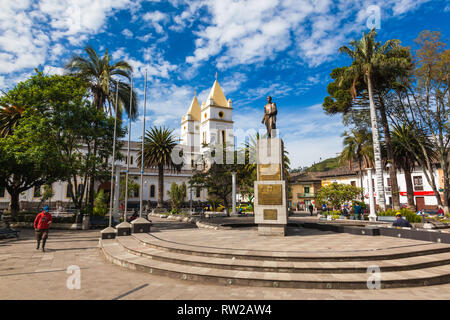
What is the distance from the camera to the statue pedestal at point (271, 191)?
10797mm

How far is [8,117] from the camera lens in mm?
21812

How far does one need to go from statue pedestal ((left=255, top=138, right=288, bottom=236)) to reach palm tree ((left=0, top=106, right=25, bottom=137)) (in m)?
21.2

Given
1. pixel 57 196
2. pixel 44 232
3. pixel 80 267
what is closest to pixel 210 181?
pixel 44 232

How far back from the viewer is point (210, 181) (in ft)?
84.9

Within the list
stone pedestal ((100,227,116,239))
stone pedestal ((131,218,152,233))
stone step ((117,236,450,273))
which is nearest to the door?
stone step ((117,236,450,273))

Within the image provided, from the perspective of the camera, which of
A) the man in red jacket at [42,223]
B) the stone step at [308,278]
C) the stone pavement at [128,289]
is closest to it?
the stone pavement at [128,289]

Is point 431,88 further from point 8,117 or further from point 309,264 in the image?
point 8,117

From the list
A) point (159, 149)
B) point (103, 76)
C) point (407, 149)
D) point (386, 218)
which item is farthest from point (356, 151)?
point (103, 76)

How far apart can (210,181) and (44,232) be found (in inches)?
656

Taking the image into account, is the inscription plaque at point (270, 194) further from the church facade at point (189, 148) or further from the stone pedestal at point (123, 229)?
the church facade at point (189, 148)

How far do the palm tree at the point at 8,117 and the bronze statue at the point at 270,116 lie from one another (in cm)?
2061

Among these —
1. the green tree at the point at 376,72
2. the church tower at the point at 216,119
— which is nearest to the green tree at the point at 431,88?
the green tree at the point at 376,72

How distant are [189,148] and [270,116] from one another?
51187 millimetres

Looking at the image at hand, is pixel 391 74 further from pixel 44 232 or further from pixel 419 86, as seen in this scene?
pixel 44 232
